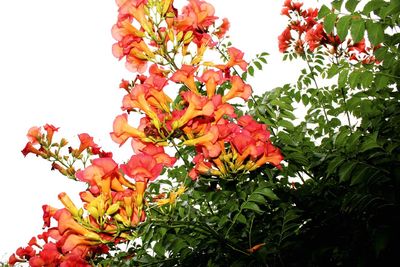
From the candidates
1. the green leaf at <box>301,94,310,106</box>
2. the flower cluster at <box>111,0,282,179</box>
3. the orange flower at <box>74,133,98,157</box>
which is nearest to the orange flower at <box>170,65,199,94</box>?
the flower cluster at <box>111,0,282,179</box>

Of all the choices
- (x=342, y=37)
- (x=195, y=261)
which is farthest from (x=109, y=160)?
(x=342, y=37)

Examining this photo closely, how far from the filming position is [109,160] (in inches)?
63.9

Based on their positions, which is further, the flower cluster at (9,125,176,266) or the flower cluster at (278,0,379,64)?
the flower cluster at (278,0,379,64)

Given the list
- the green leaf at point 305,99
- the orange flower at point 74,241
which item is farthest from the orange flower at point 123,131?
the green leaf at point 305,99

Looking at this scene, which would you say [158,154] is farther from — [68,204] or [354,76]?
[354,76]

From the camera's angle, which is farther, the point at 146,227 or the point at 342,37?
the point at 342,37

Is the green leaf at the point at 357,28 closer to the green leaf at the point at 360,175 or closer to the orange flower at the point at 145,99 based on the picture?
the green leaf at the point at 360,175

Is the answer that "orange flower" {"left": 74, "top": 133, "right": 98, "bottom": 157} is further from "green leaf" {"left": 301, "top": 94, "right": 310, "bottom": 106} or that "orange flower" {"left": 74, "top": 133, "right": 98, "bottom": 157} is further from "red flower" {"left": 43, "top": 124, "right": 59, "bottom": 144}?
"green leaf" {"left": 301, "top": 94, "right": 310, "bottom": 106}

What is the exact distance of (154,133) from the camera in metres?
1.79

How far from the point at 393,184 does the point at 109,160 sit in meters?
1.74

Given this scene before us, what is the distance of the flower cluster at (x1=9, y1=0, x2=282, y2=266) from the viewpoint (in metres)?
1.62

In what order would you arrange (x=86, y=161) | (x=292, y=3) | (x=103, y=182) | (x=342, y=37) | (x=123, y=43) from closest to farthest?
(x=103, y=182), (x=123, y=43), (x=342, y=37), (x=86, y=161), (x=292, y=3)

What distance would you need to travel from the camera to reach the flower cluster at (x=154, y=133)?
5.30 ft

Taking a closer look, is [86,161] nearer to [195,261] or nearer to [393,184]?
[195,261]
